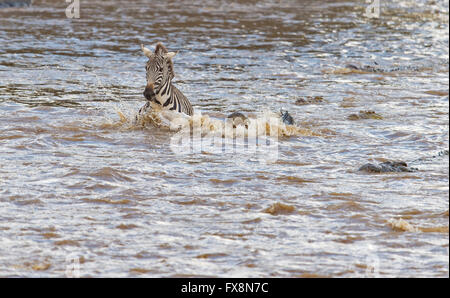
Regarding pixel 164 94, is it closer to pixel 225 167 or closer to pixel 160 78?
pixel 160 78

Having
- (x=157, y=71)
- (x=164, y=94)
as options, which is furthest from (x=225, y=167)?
(x=157, y=71)

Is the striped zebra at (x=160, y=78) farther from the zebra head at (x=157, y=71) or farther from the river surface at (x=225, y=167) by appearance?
the river surface at (x=225, y=167)

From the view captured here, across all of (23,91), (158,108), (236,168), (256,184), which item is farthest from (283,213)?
(23,91)

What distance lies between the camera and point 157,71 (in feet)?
43.5

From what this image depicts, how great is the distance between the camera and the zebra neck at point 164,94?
43.6ft

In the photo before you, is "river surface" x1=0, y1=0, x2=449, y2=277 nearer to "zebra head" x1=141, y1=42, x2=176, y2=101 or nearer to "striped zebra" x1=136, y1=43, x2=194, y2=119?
"striped zebra" x1=136, y1=43, x2=194, y2=119

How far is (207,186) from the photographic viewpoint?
10117 mm

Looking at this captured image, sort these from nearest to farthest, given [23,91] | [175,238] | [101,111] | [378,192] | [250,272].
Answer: [250,272]
[175,238]
[378,192]
[101,111]
[23,91]

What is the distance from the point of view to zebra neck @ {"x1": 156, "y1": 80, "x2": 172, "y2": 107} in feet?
43.6

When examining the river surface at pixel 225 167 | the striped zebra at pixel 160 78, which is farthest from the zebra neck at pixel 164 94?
the river surface at pixel 225 167

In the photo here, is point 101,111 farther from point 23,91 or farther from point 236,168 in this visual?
point 236,168

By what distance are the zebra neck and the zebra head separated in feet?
0.10

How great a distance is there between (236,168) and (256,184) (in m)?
0.88

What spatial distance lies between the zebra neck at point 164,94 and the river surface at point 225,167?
445 mm
